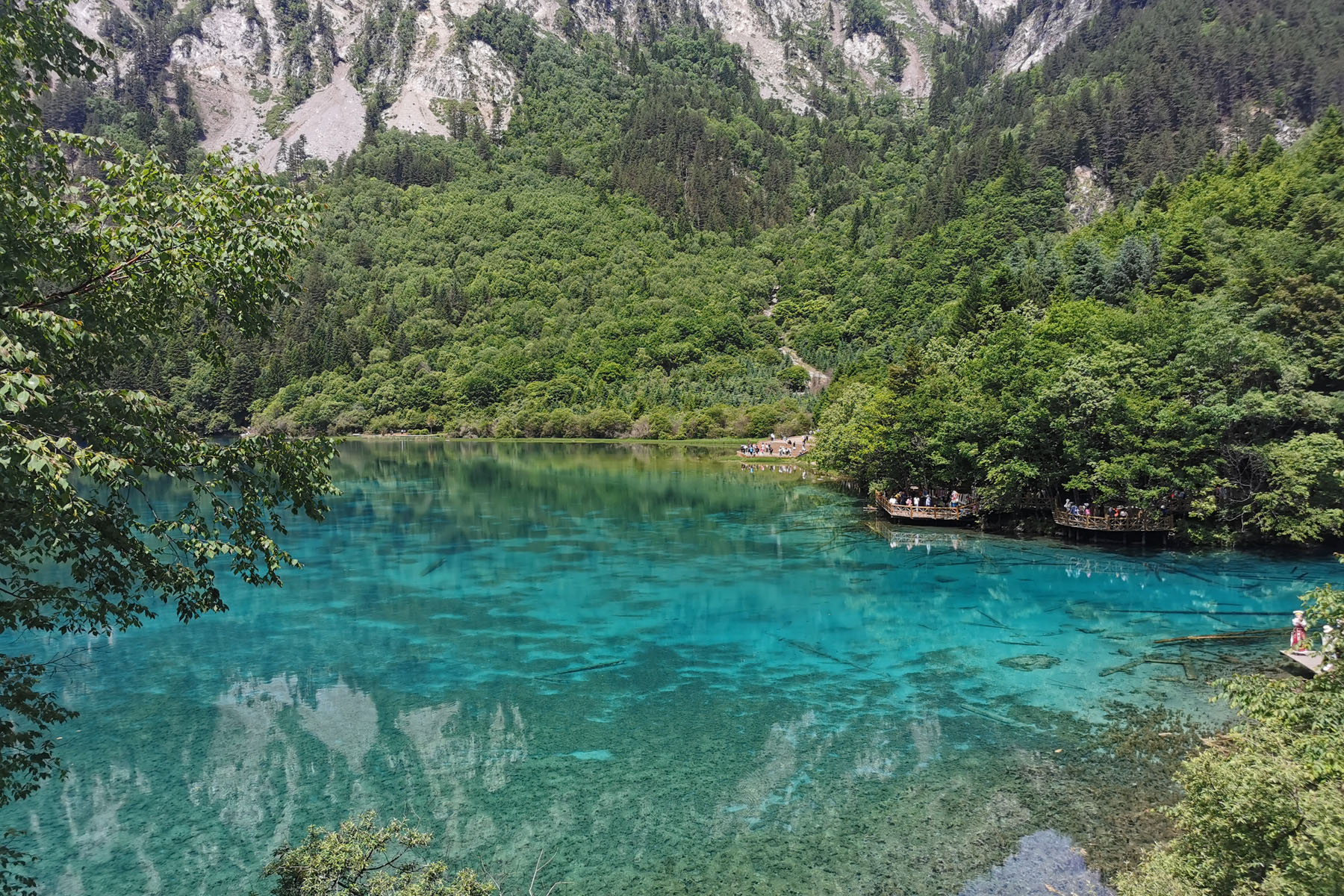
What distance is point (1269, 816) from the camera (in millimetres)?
8188

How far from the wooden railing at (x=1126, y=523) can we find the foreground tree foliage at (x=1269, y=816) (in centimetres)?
3029

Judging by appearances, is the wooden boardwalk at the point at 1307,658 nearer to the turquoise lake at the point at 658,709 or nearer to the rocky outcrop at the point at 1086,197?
the turquoise lake at the point at 658,709

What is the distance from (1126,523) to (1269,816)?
33672 mm

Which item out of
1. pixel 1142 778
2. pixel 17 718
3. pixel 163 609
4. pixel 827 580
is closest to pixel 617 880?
pixel 1142 778

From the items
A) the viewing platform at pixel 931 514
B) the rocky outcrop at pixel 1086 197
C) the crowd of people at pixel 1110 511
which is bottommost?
Answer: the viewing platform at pixel 931 514

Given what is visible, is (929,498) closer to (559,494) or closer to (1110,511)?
(1110,511)

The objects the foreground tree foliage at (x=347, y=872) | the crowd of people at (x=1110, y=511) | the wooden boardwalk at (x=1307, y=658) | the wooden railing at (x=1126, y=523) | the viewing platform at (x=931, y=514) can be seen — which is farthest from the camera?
the viewing platform at (x=931, y=514)

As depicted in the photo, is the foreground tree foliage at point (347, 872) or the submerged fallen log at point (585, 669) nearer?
the foreground tree foliage at point (347, 872)

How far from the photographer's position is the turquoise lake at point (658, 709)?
1376 centimetres

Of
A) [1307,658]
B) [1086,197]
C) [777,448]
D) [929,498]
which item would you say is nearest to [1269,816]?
[1307,658]

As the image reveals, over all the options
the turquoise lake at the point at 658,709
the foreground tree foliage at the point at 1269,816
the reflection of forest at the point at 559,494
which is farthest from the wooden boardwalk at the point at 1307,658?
the reflection of forest at the point at 559,494

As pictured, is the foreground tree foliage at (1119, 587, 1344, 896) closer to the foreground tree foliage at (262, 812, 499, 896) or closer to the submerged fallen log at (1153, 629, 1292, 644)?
the foreground tree foliage at (262, 812, 499, 896)

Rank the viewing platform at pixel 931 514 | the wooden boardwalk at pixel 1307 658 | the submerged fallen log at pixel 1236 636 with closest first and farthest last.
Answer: the wooden boardwalk at pixel 1307 658
the submerged fallen log at pixel 1236 636
the viewing platform at pixel 931 514

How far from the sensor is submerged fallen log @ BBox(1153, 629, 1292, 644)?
24.0 metres
